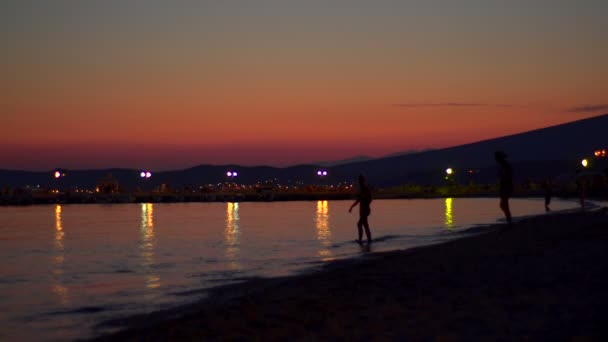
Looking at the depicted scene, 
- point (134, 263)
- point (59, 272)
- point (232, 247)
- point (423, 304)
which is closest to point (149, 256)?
point (134, 263)

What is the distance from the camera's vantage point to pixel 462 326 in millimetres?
8820

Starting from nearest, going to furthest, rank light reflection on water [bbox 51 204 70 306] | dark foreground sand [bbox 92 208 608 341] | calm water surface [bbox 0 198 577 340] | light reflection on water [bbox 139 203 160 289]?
1. dark foreground sand [bbox 92 208 608 341]
2. calm water surface [bbox 0 198 577 340]
3. light reflection on water [bbox 51 204 70 306]
4. light reflection on water [bbox 139 203 160 289]

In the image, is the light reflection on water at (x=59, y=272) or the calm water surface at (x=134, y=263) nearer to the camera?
the calm water surface at (x=134, y=263)

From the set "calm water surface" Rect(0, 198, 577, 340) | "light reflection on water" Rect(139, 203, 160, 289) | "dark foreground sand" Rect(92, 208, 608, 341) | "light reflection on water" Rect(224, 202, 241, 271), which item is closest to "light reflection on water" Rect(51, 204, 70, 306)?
"calm water surface" Rect(0, 198, 577, 340)

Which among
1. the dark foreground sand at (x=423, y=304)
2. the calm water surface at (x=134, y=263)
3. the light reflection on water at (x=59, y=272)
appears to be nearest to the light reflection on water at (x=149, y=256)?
the calm water surface at (x=134, y=263)

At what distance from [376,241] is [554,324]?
16.5 metres

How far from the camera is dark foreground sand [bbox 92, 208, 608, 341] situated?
870 centimetres

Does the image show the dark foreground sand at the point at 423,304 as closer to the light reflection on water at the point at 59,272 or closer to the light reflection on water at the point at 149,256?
the light reflection on water at the point at 149,256

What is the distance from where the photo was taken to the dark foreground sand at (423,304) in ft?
28.5

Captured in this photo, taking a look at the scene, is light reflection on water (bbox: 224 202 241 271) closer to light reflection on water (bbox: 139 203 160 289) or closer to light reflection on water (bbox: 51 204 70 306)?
light reflection on water (bbox: 139 203 160 289)

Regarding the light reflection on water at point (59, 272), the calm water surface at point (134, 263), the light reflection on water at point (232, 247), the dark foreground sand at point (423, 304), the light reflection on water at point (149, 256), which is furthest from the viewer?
the light reflection on water at point (232, 247)

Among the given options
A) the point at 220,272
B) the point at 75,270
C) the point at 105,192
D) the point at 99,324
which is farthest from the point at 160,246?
the point at 105,192

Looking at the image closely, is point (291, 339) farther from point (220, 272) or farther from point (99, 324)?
point (220, 272)

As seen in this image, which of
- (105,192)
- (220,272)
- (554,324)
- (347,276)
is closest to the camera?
(554,324)
